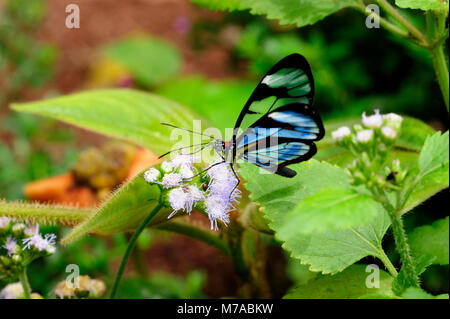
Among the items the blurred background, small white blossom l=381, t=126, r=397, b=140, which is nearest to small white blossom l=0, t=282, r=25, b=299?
the blurred background

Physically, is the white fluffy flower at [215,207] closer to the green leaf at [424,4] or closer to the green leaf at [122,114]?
the green leaf at [122,114]

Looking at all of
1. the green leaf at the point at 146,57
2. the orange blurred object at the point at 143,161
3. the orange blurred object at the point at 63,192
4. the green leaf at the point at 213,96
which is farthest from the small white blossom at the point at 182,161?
the green leaf at the point at 146,57

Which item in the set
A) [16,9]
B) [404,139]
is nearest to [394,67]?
[404,139]

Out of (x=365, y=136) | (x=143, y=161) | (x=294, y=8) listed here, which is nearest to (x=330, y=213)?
(x=365, y=136)

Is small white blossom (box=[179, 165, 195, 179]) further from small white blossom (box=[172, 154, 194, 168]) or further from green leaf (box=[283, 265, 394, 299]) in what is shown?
green leaf (box=[283, 265, 394, 299])

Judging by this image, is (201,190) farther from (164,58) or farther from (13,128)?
(164,58)

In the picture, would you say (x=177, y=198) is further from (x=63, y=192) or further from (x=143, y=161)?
(x=63, y=192)
